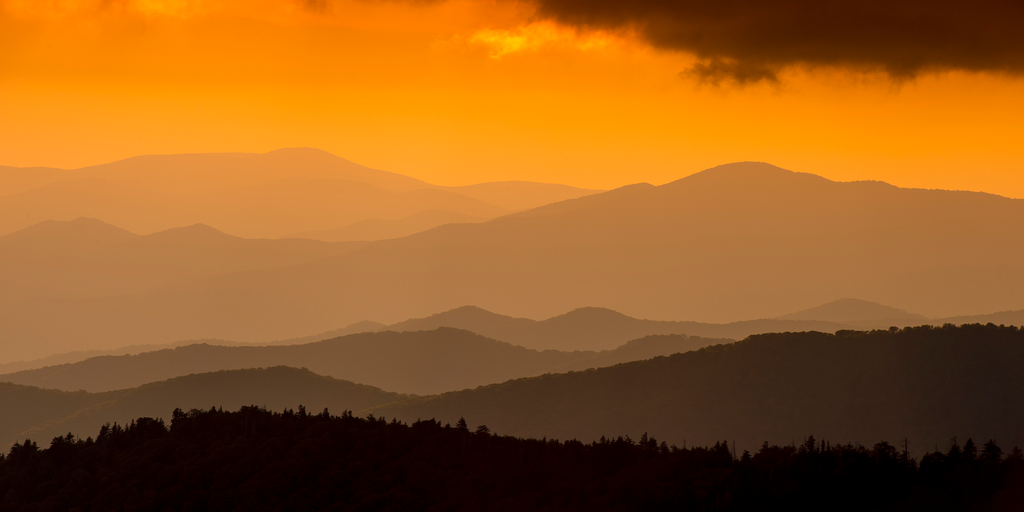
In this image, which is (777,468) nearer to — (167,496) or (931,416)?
(167,496)

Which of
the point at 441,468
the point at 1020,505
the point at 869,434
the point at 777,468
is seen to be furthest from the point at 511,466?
the point at 869,434

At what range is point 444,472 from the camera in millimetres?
70438

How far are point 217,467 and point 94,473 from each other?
1329 cm

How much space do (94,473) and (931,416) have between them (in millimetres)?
161216

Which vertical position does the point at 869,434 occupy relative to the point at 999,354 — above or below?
below

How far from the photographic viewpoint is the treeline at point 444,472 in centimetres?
5622

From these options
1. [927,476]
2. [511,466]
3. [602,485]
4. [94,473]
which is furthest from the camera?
[94,473]

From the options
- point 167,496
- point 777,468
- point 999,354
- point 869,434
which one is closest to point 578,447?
point 777,468

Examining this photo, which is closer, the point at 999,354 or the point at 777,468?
the point at 777,468

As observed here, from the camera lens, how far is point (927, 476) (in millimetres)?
56812

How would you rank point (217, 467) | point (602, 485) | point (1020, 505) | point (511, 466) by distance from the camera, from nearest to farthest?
point (1020, 505), point (602, 485), point (511, 466), point (217, 467)

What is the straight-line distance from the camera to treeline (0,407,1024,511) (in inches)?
2213

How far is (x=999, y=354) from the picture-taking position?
19938 cm

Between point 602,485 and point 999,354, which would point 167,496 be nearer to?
point 602,485
